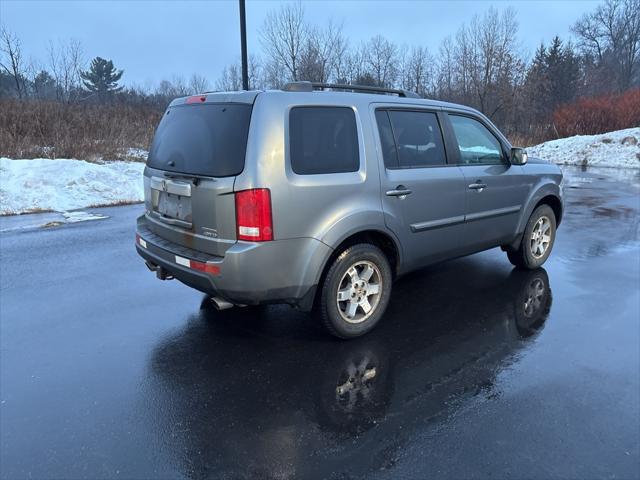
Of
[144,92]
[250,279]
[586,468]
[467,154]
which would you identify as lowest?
[586,468]

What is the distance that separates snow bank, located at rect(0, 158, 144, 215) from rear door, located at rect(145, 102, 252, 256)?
7471 millimetres

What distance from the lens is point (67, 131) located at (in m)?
18.3

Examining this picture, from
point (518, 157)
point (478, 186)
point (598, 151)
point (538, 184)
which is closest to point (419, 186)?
point (478, 186)

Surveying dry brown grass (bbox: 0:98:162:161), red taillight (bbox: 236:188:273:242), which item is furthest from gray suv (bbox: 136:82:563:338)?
dry brown grass (bbox: 0:98:162:161)

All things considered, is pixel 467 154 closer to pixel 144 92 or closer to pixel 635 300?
pixel 635 300

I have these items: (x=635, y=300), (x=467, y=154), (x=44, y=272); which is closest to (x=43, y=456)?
(x=44, y=272)

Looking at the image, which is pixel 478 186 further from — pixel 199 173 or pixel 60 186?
pixel 60 186

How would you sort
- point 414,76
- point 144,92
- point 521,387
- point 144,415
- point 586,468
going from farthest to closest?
point 414,76 < point 144,92 < point 521,387 < point 144,415 < point 586,468

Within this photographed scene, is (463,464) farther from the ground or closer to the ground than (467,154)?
closer to the ground

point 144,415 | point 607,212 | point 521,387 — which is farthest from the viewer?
point 607,212

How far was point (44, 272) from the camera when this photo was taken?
6031 millimetres

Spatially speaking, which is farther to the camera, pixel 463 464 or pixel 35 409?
pixel 35 409

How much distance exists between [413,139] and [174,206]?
7.34ft

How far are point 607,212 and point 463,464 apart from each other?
925cm
